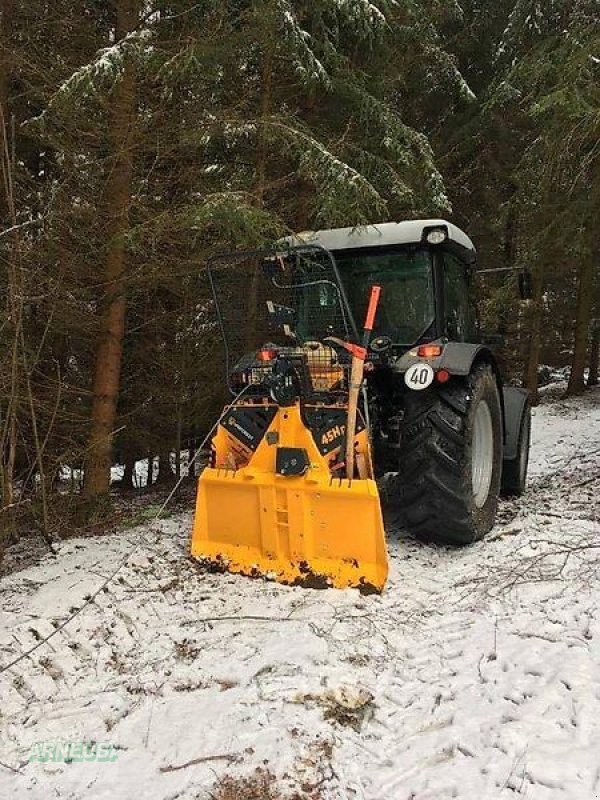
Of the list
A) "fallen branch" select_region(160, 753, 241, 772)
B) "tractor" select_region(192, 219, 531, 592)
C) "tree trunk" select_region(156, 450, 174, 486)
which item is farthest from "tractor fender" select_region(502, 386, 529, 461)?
"tree trunk" select_region(156, 450, 174, 486)

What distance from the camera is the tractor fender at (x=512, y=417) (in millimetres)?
6426

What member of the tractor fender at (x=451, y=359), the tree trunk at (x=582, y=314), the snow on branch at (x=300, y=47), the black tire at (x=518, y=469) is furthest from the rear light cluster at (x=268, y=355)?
the tree trunk at (x=582, y=314)

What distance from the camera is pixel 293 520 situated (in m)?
4.35

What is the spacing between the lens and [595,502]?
19.3 ft

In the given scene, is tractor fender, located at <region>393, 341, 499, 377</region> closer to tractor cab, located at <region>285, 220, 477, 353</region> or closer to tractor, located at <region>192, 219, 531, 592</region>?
tractor, located at <region>192, 219, 531, 592</region>

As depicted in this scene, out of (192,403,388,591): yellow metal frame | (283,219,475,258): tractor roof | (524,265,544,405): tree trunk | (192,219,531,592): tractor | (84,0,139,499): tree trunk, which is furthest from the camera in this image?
(524,265,544,405): tree trunk

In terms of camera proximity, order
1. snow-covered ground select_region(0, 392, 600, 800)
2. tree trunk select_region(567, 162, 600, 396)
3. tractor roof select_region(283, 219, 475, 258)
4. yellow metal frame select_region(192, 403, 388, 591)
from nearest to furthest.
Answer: snow-covered ground select_region(0, 392, 600, 800) → yellow metal frame select_region(192, 403, 388, 591) → tractor roof select_region(283, 219, 475, 258) → tree trunk select_region(567, 162, 600, 396)

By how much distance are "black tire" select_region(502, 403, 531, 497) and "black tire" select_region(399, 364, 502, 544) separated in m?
1.85

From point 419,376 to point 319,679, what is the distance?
226 centimetres

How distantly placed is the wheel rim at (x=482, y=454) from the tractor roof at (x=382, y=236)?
4.59ft

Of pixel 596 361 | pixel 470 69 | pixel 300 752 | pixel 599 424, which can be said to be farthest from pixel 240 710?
pixel 596 361

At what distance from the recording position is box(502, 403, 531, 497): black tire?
6648mm

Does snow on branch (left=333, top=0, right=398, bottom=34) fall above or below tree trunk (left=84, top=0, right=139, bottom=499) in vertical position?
above

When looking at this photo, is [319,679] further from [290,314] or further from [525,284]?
[525,284]
